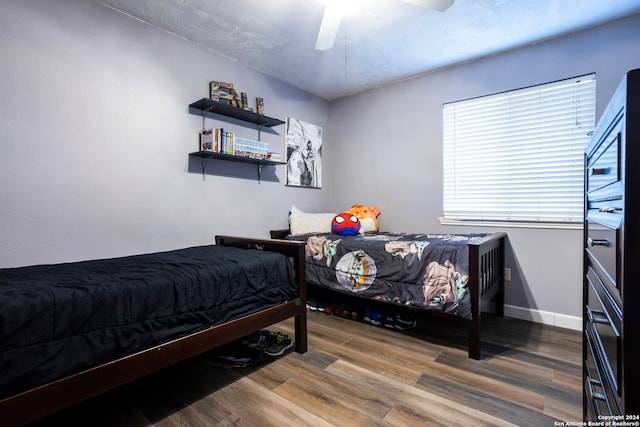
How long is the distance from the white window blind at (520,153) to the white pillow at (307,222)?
4.01 feet

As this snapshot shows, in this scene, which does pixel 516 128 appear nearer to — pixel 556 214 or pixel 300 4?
pixel 556 214

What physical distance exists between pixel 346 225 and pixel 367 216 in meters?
0.41

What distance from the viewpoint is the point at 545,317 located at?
2.51m

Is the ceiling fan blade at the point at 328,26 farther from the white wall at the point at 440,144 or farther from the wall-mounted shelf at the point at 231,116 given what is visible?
the white wall at the point at 440,144

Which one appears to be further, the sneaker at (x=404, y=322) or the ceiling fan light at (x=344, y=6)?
the sneaker at (x=404, y=322)

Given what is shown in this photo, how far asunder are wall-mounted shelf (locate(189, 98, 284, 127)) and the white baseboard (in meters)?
2.68

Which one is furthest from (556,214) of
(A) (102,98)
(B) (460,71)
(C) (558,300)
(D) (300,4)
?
(A) (102,98)

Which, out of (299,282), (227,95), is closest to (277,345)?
(299,282)

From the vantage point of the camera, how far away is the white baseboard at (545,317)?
2389 millimetres

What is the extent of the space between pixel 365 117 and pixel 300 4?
1689mm

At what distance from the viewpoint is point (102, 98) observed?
6.72 feet

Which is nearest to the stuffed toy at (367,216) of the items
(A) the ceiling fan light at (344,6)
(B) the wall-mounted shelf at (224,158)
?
(B) the wall-mounted shelf at (224,158)

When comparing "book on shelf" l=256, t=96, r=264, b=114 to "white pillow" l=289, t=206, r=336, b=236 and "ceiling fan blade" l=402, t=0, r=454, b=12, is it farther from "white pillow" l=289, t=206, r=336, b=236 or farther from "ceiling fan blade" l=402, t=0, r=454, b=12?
"ceiling fan blade" l=402, t=0, r=454, b=12

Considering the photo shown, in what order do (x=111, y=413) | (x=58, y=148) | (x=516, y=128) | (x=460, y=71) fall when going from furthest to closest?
(x=460, y=71) → (x=516, y=128) → (x=58, y=148) → (x=111, y=413)
